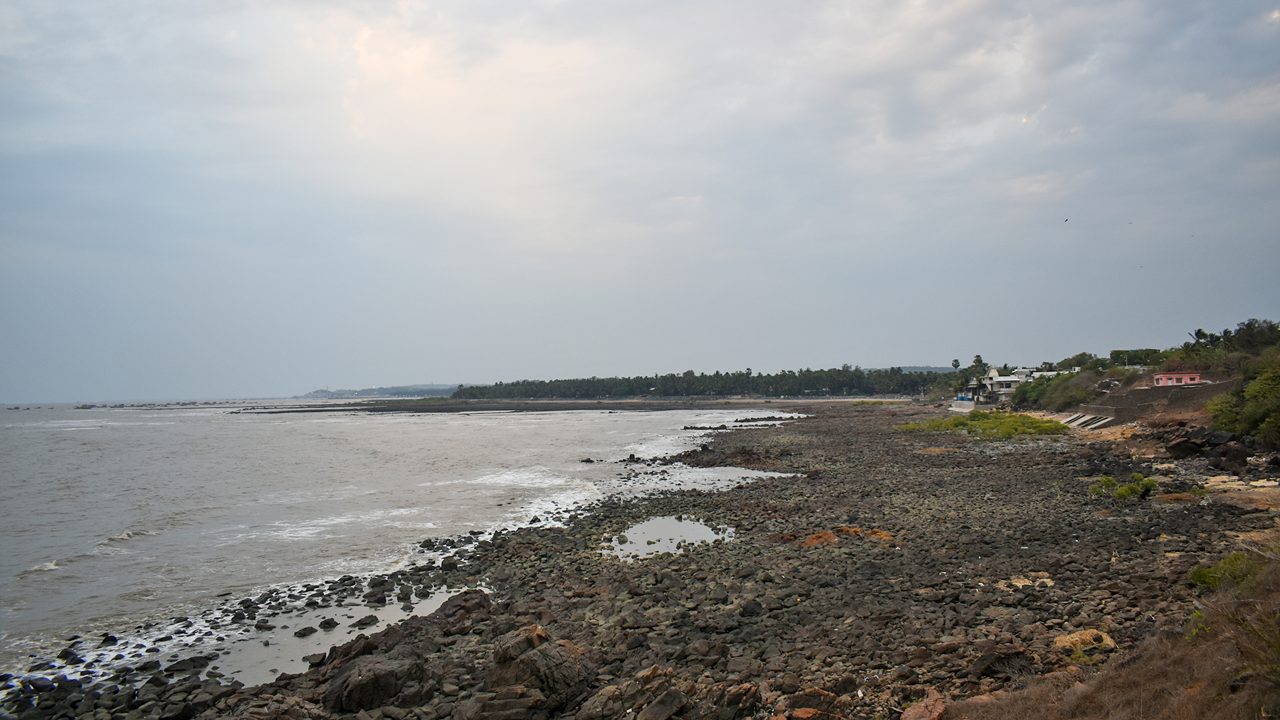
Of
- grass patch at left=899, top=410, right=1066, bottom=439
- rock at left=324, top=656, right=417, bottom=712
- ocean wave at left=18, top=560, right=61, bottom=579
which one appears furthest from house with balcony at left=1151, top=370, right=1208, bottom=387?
ocean wave at left=18, top=560, right=61, bottom=579

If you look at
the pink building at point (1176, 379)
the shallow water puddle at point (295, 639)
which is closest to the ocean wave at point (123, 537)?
the shallow water puddle at point (295, 639)

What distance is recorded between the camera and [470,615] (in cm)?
1415

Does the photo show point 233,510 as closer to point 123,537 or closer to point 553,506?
point 123,537

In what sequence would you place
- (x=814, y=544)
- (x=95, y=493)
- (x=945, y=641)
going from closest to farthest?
(x=945, y=641) → (x=814, y=544) → (x=95, y=493)

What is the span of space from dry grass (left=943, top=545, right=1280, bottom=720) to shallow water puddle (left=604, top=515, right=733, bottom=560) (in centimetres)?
1220

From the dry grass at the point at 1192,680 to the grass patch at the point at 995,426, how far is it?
43.9 meters

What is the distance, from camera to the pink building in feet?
157

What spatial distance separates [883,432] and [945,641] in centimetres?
4972

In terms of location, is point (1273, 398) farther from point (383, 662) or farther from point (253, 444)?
point (253, 444)

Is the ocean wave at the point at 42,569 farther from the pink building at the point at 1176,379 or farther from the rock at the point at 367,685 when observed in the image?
the pink building at the point at 1176,379

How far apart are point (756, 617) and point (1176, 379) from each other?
170 ft

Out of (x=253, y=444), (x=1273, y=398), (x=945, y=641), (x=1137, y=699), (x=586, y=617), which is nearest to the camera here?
(x=1137, y=699)

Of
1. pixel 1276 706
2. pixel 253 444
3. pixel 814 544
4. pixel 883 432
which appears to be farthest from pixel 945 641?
pixel 253 444

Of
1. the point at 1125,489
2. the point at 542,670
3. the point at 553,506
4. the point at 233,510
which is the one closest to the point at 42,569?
the point at 233,510
